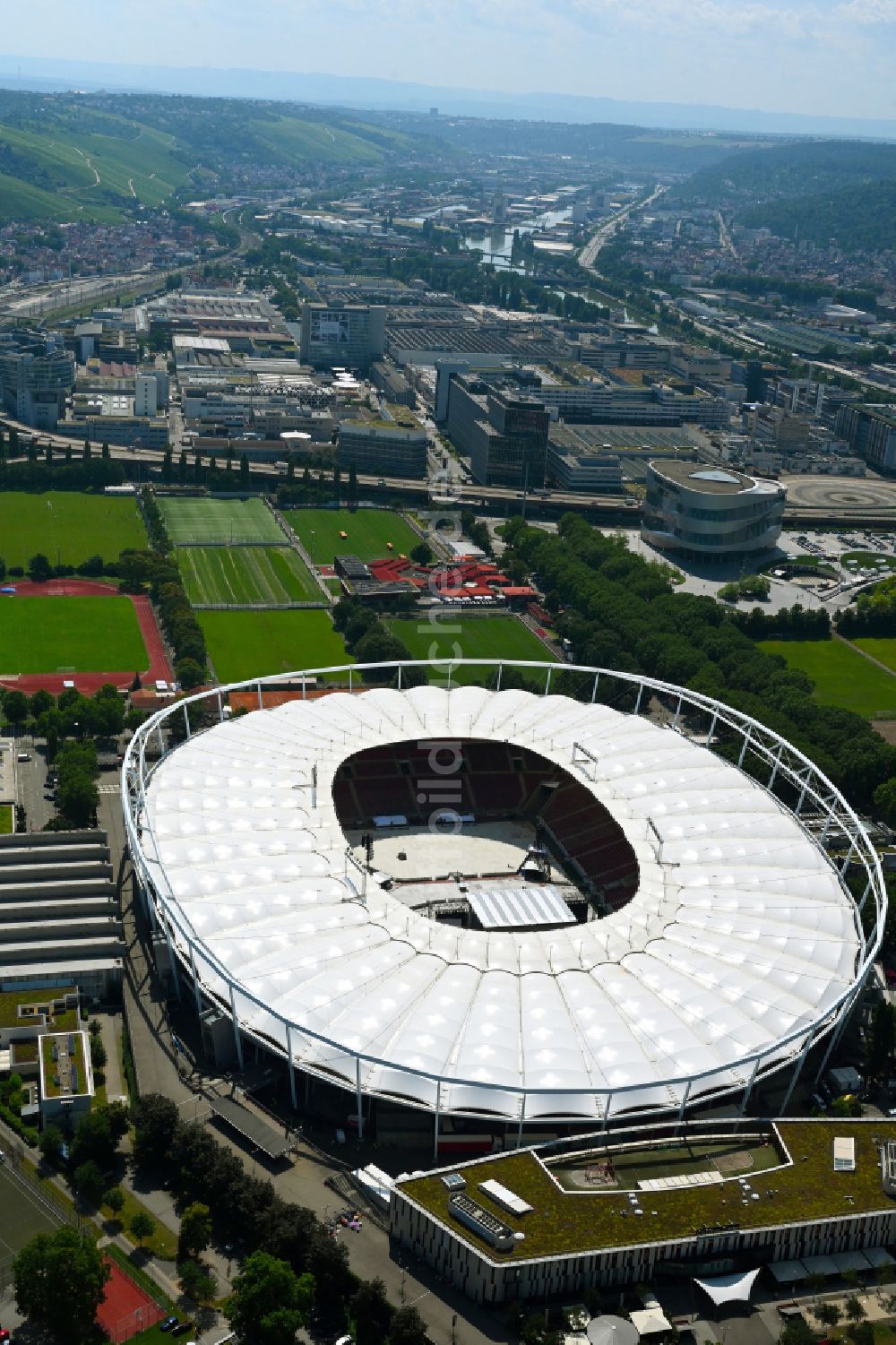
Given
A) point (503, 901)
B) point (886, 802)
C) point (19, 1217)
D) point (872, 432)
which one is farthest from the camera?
point (872, 432)

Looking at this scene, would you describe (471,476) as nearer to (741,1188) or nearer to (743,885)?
(743,885)

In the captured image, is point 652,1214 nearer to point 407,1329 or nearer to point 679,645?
point 407,1329

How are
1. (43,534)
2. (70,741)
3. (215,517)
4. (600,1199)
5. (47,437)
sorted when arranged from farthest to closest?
(47,437), (215,517), (43,534), (70,741), (600,1199)

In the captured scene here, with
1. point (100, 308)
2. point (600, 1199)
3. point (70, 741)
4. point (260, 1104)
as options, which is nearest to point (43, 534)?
point (70, 741)

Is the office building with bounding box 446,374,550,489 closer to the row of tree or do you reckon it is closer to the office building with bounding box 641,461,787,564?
the office building with bounding box 641,461,787,564

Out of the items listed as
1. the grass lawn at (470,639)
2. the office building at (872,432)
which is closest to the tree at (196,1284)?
the grass lawn at (470,639)

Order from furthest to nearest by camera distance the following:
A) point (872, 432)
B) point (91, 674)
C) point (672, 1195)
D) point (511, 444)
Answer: point (872, 432), point (511, 444), point (91, 674), point (672, 1195)

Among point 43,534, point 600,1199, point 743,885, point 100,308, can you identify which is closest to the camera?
point 600,1199

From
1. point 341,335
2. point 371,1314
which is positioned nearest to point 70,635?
point 371,1314
